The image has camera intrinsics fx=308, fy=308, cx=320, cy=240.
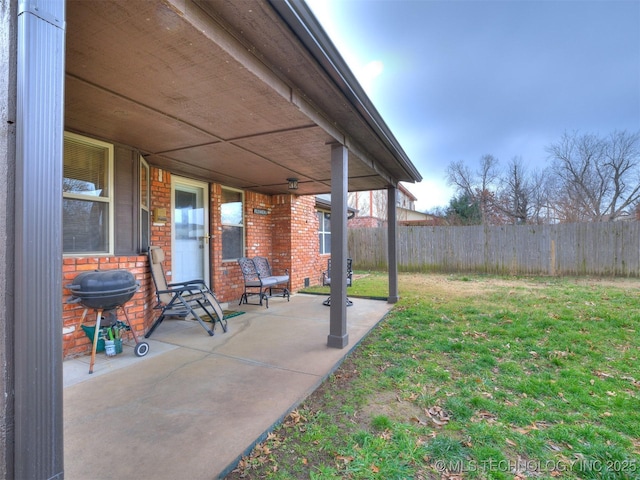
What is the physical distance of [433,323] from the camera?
476cm

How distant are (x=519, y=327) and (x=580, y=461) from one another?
286cm

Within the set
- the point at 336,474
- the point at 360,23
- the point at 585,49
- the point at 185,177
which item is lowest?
the point at 336,474

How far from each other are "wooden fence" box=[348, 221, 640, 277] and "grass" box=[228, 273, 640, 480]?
5541mm

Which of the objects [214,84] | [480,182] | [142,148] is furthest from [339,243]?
[480,182]

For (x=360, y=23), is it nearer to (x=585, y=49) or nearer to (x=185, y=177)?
(x=185, y=177)

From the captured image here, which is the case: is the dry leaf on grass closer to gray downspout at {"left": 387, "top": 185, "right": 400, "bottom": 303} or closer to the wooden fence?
gray downspout at {"left": 387, "top": 185, "right": 400, "bottom": 303}

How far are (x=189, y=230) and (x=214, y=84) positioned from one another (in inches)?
146

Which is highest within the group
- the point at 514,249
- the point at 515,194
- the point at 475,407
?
the point at 515,194

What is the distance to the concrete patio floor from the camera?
1766mm

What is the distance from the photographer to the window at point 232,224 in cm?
627

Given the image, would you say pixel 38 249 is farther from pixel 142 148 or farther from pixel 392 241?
pixel 392 241

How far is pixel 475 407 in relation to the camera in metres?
2.44

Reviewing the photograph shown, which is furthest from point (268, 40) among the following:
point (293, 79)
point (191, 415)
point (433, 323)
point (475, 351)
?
point (433, 323)

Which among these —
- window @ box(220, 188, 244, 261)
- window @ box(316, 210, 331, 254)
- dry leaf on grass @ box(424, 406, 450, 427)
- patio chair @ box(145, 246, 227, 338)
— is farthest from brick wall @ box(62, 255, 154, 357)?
window @ box(316, 210, 331, 254)
